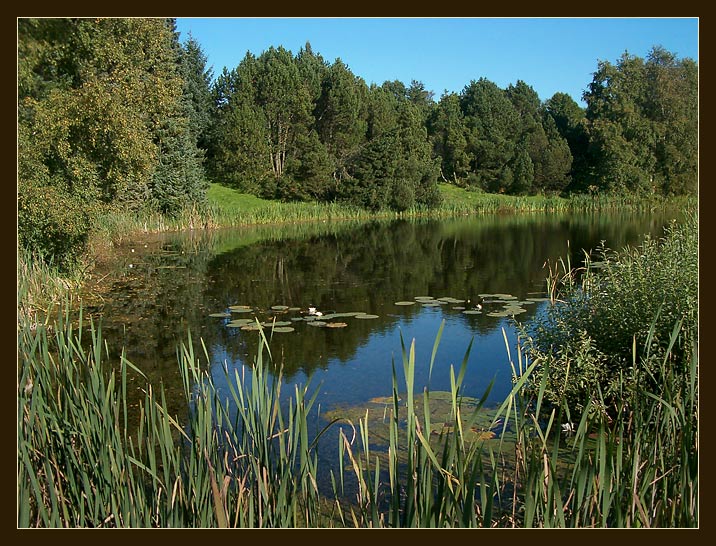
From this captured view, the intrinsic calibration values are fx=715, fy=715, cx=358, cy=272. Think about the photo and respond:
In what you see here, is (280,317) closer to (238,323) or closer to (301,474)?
(238,323)

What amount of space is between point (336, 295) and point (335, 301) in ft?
2.10

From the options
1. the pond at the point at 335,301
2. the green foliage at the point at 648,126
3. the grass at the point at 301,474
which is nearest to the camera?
the grass at the point at 301,474


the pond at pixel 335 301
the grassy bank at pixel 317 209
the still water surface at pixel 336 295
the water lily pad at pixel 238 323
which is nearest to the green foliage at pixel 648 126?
the grassy bank at pixel 317 209

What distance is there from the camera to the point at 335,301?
41.9 ft

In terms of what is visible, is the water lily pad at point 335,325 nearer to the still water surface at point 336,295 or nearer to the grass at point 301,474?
the still water surface at point 336,295

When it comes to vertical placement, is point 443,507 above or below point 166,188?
below

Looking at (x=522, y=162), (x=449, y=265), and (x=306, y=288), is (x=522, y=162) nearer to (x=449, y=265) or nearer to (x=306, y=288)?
(x=449, y=265)

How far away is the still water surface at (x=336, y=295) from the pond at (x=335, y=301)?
30 millimetres

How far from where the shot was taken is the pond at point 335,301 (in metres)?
8.34

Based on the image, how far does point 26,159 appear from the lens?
37.5 ft

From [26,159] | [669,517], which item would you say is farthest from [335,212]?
[669,517]

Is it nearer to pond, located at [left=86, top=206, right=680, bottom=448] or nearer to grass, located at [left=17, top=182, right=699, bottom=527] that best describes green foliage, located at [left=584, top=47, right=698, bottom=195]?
pond, located at [left=86, top=206, right=680, bottom=448]

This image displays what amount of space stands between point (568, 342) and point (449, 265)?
437 inches

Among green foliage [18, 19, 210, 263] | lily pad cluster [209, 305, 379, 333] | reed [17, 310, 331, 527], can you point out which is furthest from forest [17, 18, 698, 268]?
reed [17, 310, 331, 527]
